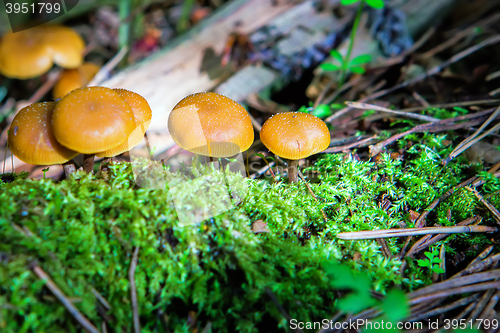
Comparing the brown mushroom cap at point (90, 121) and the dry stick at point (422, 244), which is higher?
the brown mushroom cap at point (90, 121)

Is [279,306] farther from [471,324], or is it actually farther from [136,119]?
[136,119]

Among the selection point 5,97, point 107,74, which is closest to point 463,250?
point 107,74

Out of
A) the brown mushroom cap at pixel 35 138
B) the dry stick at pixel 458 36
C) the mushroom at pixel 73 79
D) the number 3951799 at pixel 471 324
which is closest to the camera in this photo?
the number 3951799 at pixel 471 324

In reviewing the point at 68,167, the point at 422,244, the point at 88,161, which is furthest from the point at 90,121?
the point at 422,244

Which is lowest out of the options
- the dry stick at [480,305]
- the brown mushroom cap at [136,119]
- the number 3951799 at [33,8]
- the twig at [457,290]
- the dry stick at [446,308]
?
the dry stick at [480,305]

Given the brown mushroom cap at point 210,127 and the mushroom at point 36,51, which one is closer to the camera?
the brown mushroom cap at point 210,127

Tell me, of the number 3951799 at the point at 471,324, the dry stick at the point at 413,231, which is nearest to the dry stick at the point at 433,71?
the dry stick at the point at 413,231

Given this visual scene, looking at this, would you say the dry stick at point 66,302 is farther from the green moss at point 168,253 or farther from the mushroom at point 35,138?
the mushroom at point 35,138

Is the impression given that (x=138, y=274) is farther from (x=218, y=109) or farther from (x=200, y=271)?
(x=218, y=109)
